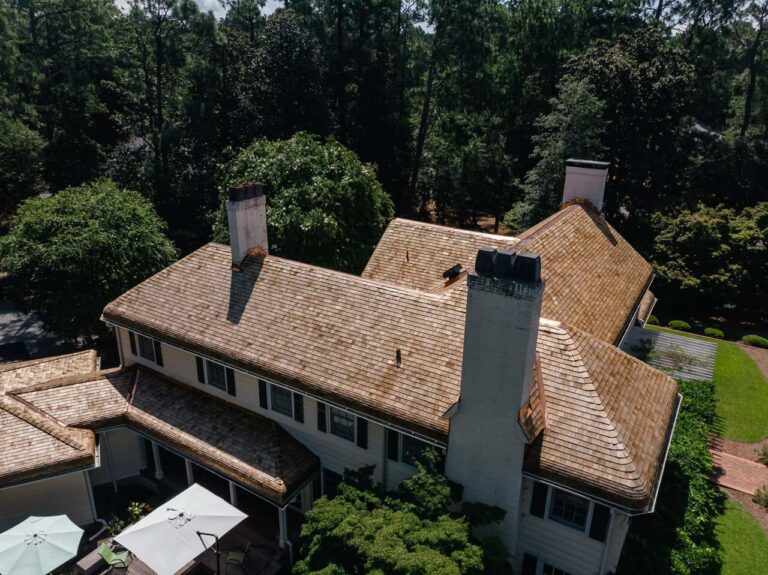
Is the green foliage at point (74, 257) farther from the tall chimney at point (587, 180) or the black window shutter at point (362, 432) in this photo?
the tall chimney at point (587, 180)

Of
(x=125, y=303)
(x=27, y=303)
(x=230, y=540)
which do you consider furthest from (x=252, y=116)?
(x=230, y=540)

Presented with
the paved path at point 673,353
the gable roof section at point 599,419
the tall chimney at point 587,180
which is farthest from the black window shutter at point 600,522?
the tall chimney at point 587,180

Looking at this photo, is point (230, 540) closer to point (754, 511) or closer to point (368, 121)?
point (754, 511)

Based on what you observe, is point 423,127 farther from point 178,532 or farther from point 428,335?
point 178,532

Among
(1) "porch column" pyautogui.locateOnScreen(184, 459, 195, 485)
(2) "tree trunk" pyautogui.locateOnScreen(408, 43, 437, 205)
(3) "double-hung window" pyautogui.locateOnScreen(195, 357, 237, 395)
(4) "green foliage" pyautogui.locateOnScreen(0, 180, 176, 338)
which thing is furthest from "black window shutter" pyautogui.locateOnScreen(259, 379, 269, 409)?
(2) "tree trunk" pyautogui.locateOnScreen(408, 43, 437, 205)

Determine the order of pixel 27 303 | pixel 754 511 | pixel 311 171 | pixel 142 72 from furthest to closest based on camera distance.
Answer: pixel 142 72 → pixel 311 171 → pixel 27 303 → pixel 754 511
